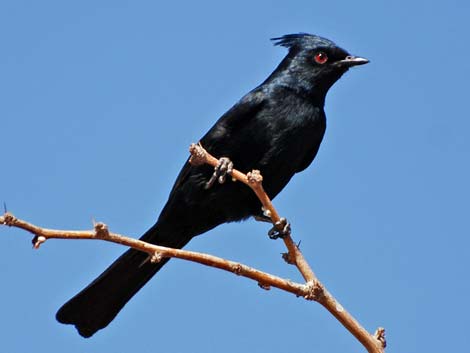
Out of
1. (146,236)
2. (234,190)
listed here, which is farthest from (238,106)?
(146,236)

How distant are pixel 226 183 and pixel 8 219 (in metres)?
3.21

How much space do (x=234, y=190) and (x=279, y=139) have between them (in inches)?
20.7

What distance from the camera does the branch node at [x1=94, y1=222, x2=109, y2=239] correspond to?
370cm

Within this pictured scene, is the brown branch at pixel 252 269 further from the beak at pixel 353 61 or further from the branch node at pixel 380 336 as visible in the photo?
the beak at pixel 353 61

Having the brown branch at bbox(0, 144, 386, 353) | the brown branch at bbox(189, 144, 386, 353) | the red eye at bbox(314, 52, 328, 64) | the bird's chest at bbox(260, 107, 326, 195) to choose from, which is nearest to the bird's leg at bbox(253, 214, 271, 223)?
the bird's chest at bbox(260, 107, 326, 195)

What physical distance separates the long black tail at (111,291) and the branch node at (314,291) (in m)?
2.84

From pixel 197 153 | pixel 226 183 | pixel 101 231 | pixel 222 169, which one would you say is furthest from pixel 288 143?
pixel 101 231

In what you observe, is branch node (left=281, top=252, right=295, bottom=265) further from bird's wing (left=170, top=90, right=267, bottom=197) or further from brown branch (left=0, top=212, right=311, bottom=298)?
bird's wing (left=170, top=90, right=267, bottom=197)

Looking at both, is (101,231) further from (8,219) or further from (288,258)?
(288,258)

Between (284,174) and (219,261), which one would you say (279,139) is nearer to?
(284,174)

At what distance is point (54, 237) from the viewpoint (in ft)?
12.1

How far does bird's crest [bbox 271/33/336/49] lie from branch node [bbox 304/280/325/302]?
421 centimetres

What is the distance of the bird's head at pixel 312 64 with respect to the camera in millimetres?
7434

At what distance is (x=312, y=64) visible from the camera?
25.2 ft
